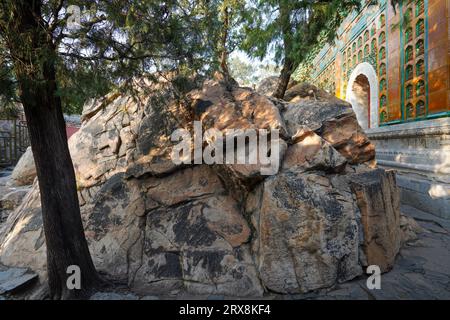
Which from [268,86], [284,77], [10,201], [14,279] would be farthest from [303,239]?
[10,201]

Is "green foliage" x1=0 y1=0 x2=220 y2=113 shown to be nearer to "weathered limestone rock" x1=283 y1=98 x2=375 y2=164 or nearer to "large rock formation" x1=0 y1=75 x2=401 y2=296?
"large rock formation" x1=0 y1=75 x2=401 y2=296

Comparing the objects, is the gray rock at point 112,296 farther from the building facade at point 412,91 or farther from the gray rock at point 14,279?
the building facade at point 412,91

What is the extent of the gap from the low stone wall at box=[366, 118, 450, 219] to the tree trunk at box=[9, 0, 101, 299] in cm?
582

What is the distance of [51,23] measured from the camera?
254 cm

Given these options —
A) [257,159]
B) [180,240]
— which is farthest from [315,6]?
[180,240]

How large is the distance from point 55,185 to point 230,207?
7.11 feet

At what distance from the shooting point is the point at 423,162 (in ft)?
17.3

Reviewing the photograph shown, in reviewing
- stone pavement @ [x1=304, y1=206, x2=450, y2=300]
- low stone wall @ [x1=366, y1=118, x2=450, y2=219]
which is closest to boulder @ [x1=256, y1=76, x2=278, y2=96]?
low stone wall @ [x1=366, y1=118, x2=450, y2=219]

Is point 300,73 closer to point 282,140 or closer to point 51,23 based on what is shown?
point 282,140

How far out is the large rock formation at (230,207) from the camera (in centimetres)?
296

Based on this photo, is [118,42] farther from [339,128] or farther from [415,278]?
[415,278]

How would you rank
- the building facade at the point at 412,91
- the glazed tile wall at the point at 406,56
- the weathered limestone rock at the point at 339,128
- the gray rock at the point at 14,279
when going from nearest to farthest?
1. the gray rock at the point at 14,279
2. the weathered limestone rock at the point at 339,128
3. the building facade at the point at 412,91
4. the glazed tile wall at the point at 406,56

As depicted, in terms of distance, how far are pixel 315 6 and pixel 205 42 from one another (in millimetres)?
2536

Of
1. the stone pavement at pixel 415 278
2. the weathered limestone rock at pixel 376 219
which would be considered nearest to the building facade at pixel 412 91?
the stone pavement at pixel 415 278
